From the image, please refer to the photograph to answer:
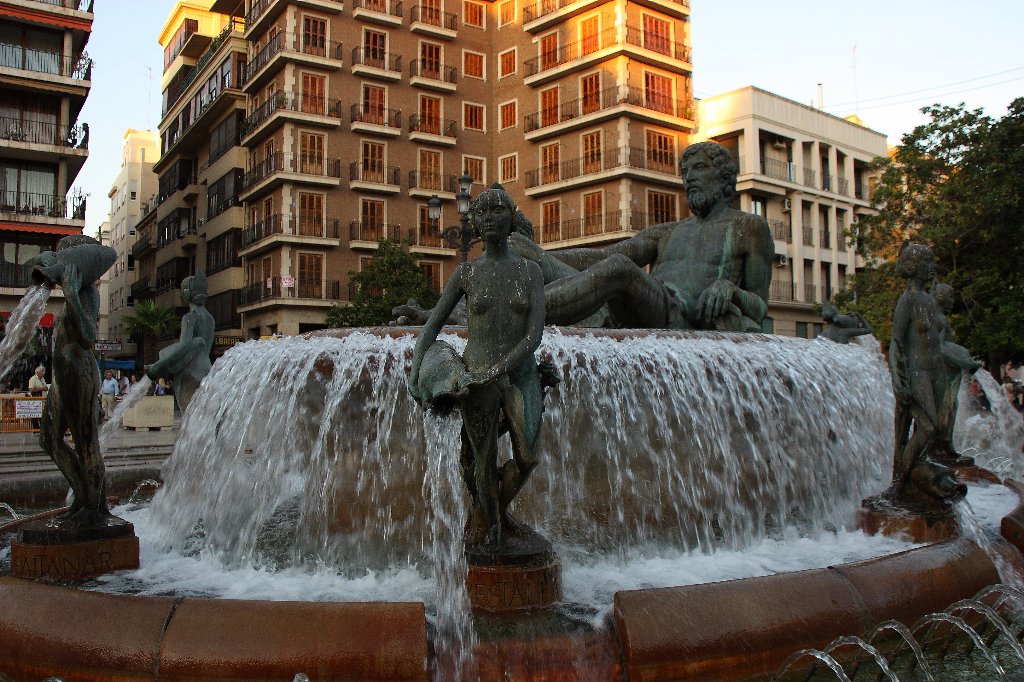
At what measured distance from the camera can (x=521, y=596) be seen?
3670 mm

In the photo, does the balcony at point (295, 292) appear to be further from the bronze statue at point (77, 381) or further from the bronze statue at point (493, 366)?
the bronze statue at point (493, 366)

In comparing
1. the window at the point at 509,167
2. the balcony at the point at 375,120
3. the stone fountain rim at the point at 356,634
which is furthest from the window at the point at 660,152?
the stone fountain rim at the point at 356,634

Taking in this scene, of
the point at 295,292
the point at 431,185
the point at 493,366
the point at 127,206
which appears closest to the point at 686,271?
the point at 493,366

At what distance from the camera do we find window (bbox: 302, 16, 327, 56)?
38.7m

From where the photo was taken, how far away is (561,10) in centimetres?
4006

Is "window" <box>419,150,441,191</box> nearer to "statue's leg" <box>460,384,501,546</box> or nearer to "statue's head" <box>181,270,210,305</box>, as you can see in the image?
"statue's head" <box>181,270,210,305</box>

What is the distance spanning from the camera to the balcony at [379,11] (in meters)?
39.9

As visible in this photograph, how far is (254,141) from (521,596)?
39.6 meters

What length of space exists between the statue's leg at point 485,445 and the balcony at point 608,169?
3422 centimetres

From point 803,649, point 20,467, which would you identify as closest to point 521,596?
point 803,649

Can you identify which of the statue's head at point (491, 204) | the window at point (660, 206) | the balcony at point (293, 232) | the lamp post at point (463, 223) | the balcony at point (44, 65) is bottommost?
the statue's head at point (491, 204)

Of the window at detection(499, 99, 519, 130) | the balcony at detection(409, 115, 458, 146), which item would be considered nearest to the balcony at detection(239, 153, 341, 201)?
the balcony at detection(409, 115, 458, 146)

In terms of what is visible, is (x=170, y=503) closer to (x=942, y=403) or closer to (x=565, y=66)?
(x=942, y=403)

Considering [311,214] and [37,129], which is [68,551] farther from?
[311,214]
